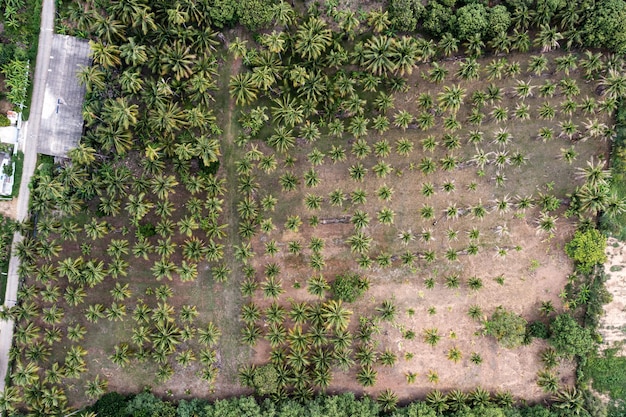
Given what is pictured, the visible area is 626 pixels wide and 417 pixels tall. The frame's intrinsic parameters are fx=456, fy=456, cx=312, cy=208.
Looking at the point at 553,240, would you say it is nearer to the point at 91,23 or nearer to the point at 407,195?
the point at 407,195

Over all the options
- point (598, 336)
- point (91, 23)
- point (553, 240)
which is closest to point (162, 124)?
point (91, 23)

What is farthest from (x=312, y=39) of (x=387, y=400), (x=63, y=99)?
(x=387, y=400)

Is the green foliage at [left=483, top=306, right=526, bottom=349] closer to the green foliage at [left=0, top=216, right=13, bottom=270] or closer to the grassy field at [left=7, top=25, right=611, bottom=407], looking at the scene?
the grassy field at [left=7, top=25, right=611, bottom=407]

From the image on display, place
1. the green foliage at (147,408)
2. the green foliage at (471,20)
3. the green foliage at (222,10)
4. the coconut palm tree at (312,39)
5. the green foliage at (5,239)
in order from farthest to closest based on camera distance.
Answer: the green foliage at (5,239) → the green foliage at (147,408) → the green foliage at (471,20) → the green foliage at (222,10) → the coconut palm tree at (312,39)

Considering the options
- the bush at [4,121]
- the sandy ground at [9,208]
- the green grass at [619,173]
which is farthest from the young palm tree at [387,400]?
the bush at [4,121]

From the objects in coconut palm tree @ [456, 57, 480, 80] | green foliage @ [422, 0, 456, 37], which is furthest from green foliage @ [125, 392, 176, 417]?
green foliage @ [422, 0, 456, 37]

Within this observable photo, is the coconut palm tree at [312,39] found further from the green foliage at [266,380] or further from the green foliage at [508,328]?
the green foliage at [508,328]
